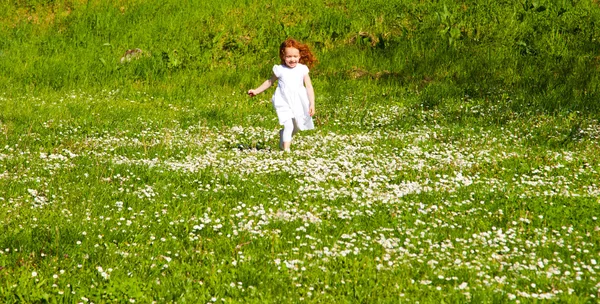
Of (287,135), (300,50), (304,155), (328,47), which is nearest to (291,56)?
(300,50)

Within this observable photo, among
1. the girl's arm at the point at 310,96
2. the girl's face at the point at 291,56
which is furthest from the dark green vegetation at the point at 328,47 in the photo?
the girl's face at the point at 291,56

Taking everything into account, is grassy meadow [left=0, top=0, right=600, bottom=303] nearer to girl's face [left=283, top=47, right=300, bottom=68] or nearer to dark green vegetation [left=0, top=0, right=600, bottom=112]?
dark green vegetation [left=0, top=0, right=600, bottom=112]

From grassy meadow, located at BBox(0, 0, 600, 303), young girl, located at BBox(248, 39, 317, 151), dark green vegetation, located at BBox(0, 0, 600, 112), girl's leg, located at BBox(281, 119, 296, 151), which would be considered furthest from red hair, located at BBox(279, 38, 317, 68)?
dark green vegetation, located at BBox(0, 0, 600, 112)

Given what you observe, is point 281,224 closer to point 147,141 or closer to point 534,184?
point 534,184

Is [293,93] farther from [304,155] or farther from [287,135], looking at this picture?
[304,155]

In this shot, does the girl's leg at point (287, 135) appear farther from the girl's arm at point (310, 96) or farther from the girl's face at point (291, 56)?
the girl's face at point (291, 56)

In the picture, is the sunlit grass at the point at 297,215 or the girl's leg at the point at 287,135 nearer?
the sunlit grass at the point at 297,215

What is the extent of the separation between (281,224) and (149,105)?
368 inches

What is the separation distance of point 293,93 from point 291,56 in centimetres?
69

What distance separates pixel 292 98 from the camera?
44.8ft

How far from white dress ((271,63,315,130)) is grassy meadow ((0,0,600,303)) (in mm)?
524

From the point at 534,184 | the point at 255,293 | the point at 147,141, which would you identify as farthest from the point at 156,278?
the point at 147,141

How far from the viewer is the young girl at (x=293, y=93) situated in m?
13.6

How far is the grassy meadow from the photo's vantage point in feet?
24.0
